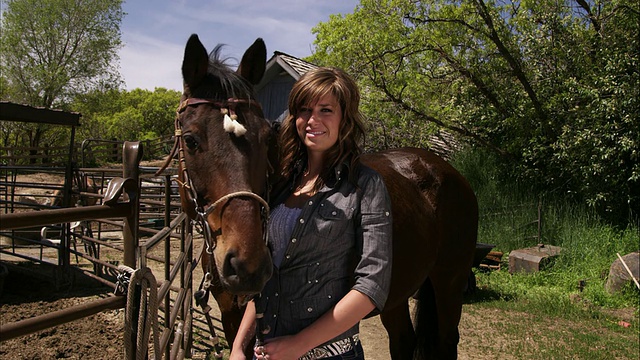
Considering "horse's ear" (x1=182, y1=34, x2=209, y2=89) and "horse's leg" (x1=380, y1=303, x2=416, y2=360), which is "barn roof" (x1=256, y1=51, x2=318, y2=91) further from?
"horse's ear" (x1=182, y1=34, x2=209, y2=89)

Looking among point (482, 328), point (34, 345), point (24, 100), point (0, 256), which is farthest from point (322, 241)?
point (24, 100)

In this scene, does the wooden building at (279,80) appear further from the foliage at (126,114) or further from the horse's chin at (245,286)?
the foliage at (126,114)

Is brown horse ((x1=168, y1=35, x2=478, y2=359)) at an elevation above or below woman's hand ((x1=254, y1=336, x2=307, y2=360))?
above

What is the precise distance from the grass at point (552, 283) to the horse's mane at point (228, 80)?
4.23 meters

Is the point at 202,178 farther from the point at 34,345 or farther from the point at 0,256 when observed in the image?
the point at 0,256

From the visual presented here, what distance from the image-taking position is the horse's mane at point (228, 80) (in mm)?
1734

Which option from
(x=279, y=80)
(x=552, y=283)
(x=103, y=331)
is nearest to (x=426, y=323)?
(x=103, y=331)

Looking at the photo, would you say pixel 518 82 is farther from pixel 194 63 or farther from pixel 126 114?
pixel 126 114

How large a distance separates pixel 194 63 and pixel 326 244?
951mm

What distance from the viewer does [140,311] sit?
5.25 feet

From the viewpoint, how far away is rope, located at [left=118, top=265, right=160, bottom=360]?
5.22 ft

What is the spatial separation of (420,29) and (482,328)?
6667 mm

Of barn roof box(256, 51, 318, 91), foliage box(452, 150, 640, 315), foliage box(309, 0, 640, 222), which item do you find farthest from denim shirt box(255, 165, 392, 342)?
barn roof box(256, 51, 318, 91)

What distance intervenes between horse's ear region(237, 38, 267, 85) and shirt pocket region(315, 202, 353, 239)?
2.89 feet
